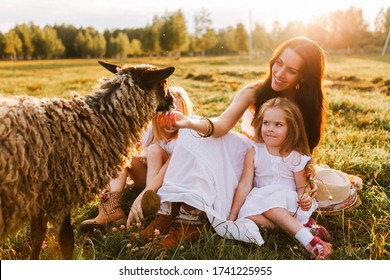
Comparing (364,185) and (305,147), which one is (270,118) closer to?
(305,147)

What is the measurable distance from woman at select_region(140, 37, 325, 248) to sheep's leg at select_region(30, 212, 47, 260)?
31.4 inches

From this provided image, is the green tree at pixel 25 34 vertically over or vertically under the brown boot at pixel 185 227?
over

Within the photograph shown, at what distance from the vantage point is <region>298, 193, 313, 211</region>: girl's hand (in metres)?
3.05

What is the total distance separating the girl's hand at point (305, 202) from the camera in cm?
305

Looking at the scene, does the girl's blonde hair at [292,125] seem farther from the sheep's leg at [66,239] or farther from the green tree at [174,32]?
the sheep's leg at [66,239]

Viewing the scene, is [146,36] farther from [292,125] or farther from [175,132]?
→ [292,125]

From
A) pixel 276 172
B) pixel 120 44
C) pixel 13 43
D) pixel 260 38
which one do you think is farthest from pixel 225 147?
pixel 260 38

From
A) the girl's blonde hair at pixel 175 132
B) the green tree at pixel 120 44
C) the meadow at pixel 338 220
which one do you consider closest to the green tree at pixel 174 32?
the meadow at pixel 338 220

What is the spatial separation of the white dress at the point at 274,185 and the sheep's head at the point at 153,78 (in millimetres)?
888

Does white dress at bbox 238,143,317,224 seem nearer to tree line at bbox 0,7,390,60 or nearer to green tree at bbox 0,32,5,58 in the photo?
tree line at bbox 0,7,390,60

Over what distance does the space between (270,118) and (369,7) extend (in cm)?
177

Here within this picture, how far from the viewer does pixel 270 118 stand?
3.20 meters

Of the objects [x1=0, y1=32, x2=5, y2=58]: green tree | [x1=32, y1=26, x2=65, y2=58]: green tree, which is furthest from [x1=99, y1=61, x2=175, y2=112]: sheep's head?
[x1=0, y1=32, x2=5, y2=58]: green tree
